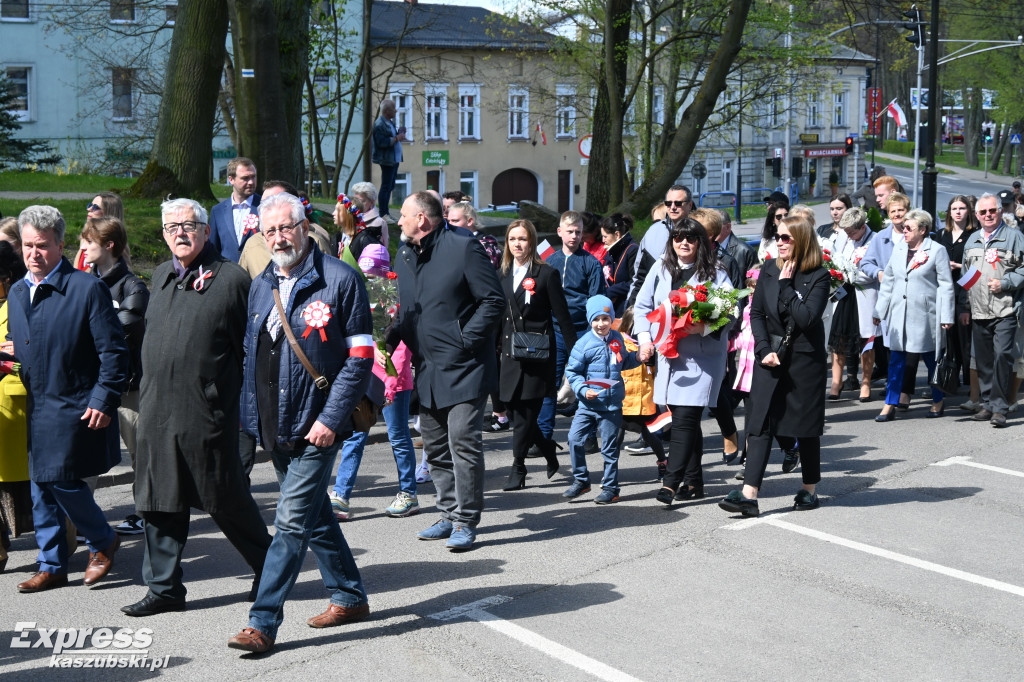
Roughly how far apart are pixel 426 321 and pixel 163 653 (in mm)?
2578

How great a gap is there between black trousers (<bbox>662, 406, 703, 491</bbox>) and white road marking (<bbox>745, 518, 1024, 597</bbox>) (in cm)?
63

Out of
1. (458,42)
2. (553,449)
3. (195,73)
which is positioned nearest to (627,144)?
(458,42)

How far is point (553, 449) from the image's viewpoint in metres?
9.10

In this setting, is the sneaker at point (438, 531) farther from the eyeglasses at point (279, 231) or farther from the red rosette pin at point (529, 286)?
the eyeglasses at point (279, 231)

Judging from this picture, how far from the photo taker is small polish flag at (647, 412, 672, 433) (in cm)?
902

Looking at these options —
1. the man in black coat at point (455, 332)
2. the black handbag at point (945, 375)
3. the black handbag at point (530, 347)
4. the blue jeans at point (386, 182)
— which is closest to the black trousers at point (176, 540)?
the man in black coat at point (455, 332)

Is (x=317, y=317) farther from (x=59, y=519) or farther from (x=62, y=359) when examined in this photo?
(x=59, y=519)

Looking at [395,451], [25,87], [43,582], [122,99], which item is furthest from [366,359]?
[122,99]

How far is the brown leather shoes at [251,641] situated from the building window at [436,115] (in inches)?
2177

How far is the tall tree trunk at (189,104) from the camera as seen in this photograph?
18078 mm

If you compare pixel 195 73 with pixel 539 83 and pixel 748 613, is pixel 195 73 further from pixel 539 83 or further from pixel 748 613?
pixel 539 83

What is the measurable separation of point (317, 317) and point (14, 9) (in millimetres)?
51172

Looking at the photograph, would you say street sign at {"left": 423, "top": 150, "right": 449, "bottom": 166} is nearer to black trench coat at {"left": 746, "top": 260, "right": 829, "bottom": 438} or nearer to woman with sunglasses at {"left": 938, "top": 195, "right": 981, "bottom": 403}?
woman with sunglasses at {"left": 938, "top": 195, "right": 981, "bottom": 403}

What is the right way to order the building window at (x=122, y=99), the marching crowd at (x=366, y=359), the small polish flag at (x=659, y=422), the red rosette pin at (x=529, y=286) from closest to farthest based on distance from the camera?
the marching crowd at (x=366, y=359)
the red rosette pin at (x=529, y=286)
the small polish flag at (x=659, y=422)
the building window at (x=122, y=99)
